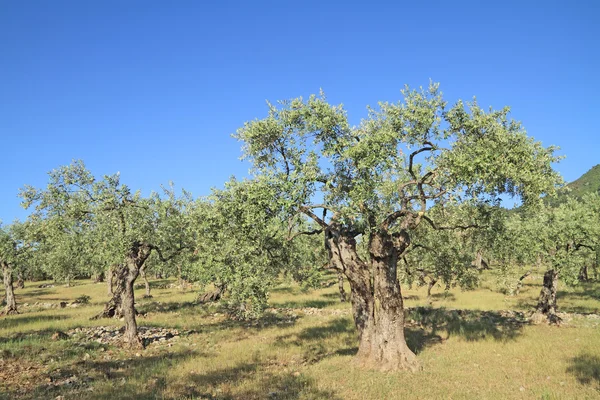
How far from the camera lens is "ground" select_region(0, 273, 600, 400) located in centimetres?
1574

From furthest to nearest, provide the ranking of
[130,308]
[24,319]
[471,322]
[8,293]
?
[8,293], [24,319], [471,322], [130,308]

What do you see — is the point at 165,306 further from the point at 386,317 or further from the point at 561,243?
the point at 561,243

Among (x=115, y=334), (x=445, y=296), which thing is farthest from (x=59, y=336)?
(x=445, y=296)

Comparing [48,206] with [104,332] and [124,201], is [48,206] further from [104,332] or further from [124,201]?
[104,332]

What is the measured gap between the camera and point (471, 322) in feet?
102

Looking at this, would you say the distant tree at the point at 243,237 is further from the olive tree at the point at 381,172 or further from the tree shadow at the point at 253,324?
the tree shadow at the point at 253,324

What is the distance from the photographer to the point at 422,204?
1806cm

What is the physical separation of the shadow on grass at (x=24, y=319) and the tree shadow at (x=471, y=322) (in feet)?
107

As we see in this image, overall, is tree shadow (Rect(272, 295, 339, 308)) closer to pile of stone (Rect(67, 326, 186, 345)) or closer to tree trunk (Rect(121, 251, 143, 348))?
pile of stone (Rect(67, 326, 186, 345))

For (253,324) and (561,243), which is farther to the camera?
(253,324)

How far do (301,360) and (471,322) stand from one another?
16.3 meters

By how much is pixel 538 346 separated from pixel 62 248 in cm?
3014

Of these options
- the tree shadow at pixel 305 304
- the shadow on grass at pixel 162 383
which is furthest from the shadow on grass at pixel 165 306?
the shadow on grass at pixel 162 383

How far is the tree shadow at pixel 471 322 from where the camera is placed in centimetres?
2605
